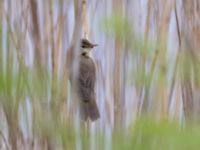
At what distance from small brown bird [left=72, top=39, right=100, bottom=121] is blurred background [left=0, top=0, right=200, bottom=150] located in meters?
0.02

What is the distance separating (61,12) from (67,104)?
176 mm

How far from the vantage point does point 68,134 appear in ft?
1.76

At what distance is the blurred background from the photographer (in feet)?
1.49

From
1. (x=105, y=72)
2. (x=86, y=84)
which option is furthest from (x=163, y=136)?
(x=86, y=84)

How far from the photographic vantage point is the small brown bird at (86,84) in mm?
823

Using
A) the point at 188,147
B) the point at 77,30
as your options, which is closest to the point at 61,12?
the point at 77,30

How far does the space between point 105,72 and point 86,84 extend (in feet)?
0.51

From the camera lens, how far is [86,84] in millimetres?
1040

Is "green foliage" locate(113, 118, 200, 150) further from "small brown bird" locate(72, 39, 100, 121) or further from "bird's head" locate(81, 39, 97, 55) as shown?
"bird's head" locate(81, 39, 97, 55)

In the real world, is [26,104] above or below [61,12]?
below

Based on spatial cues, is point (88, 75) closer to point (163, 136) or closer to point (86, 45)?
point (86, 45)

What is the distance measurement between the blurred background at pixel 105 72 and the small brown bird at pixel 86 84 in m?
0.02

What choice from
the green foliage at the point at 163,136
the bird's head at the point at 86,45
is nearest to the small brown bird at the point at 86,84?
the bird's head at the point at 86,45

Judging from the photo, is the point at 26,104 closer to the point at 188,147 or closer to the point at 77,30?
the point at 77,30
